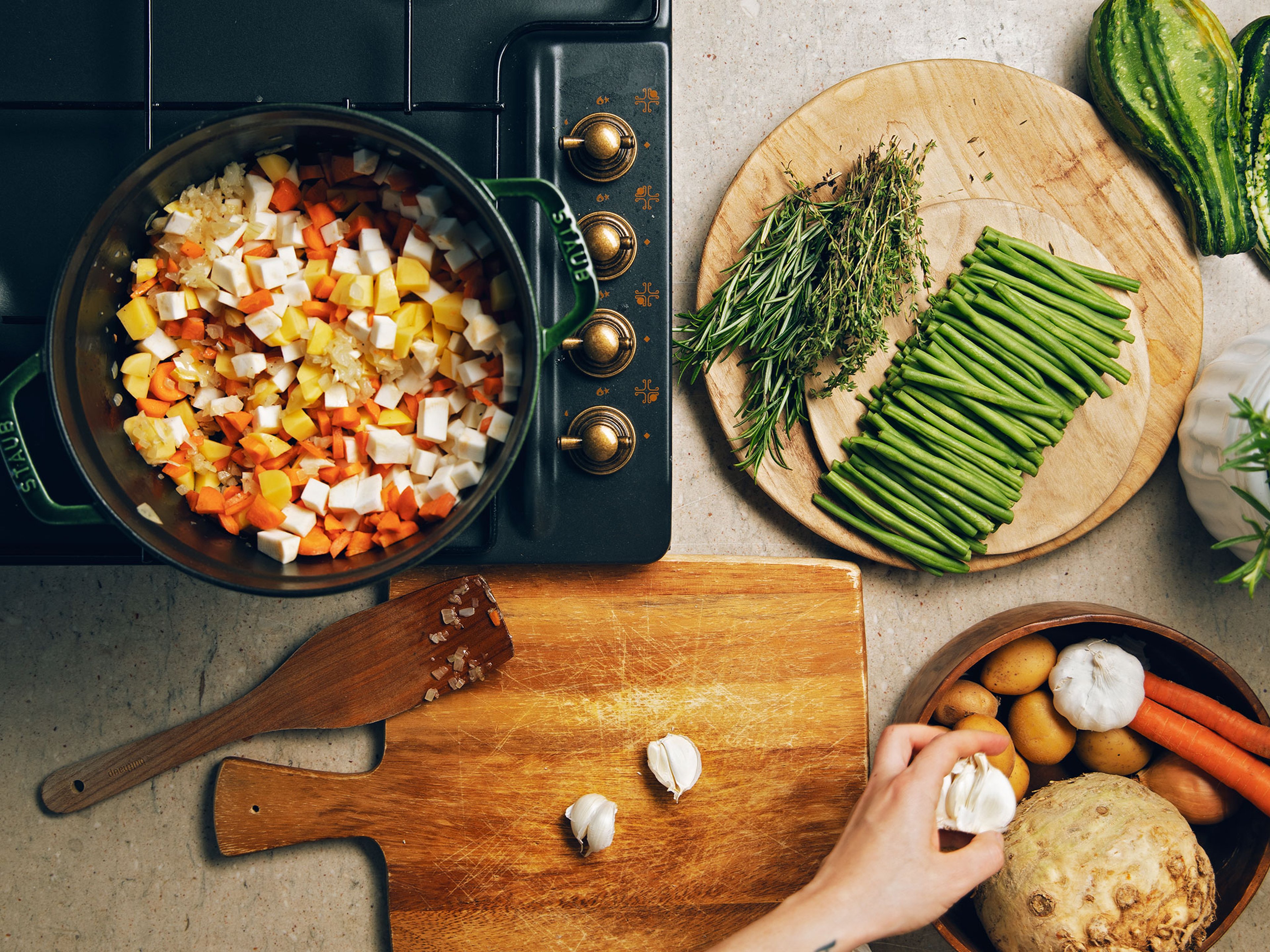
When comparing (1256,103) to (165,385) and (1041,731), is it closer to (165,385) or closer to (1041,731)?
(1041,731)

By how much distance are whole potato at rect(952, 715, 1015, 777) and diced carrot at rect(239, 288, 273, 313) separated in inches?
50.3

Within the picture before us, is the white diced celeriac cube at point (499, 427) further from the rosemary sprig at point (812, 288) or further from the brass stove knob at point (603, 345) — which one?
the rosemary sprig at point (812, 288)

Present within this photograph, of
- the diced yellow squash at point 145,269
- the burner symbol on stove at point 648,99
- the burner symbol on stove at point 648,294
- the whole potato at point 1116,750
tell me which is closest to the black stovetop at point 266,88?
the burner symbol on stove at point 648,99

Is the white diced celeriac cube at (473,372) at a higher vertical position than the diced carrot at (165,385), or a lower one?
higher

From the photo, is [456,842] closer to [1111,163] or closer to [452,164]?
[452,164]

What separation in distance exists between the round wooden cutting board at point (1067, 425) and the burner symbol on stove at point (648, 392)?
0.34 metres

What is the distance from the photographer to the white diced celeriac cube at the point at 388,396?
3.41 feet

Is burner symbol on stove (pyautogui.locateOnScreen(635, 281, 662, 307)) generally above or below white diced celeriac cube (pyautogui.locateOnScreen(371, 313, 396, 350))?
above

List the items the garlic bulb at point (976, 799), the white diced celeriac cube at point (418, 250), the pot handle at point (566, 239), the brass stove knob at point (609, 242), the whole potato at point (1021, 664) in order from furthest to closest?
the whole potato at point (1021, 664) < the garlic bulb at point (976, 799) < the brass stove knob at point (609, 242) < the white diced celeriac cube at point (418, 250) < the pot handle at point (566, 239)

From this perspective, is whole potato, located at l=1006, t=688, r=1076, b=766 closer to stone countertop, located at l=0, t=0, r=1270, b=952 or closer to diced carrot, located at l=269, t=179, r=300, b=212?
stone countertop, located at l=0, t=0, r=1270, b=952

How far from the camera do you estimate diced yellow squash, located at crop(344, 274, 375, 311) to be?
3.25 ft

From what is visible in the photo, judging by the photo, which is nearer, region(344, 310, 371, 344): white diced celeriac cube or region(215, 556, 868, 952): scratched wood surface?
region(344, 310, 371, 344): white diced celeriac cube

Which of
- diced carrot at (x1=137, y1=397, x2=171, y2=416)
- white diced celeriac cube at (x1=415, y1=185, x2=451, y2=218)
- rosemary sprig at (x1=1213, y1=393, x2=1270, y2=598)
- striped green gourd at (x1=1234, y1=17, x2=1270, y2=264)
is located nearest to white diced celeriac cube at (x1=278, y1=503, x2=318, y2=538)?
diced carrot at (x1=137, y1=397, x2=171, y2=416)

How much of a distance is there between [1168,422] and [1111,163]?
19.4 inches
